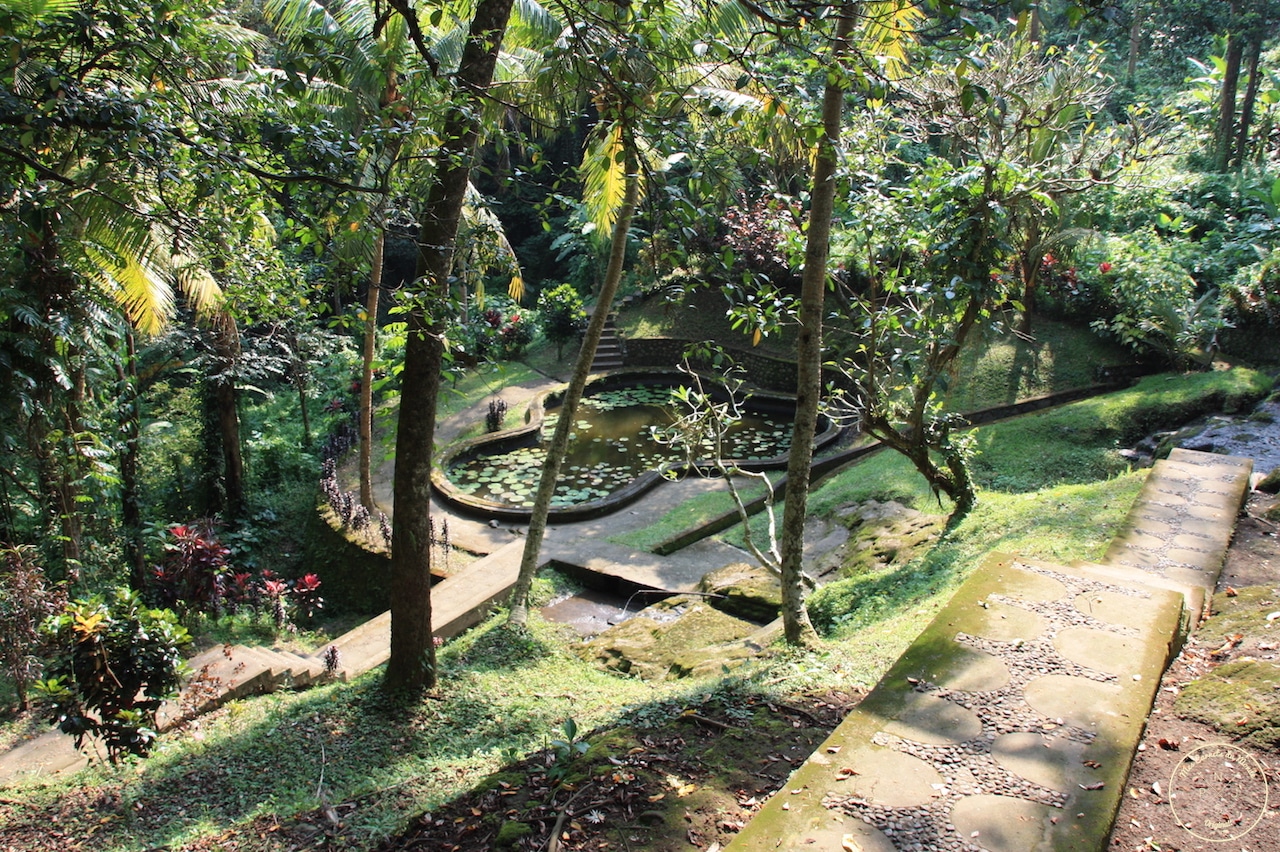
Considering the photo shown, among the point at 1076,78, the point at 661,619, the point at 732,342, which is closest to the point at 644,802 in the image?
the point at 661,619

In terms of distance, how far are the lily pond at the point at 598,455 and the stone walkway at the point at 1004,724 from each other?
724 cm

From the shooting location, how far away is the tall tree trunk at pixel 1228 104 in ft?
55.6

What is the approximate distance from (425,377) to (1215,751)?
4.69 meters

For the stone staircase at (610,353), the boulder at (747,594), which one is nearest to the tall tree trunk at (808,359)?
the boulder at (747,594)

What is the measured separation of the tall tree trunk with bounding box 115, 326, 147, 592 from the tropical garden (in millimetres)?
62

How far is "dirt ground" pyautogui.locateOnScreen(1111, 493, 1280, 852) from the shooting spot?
117 inches

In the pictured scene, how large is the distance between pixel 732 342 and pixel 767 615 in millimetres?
12364

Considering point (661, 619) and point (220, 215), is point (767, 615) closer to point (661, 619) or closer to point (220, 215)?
point (661, 619)

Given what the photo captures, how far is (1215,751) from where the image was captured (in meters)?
3.40

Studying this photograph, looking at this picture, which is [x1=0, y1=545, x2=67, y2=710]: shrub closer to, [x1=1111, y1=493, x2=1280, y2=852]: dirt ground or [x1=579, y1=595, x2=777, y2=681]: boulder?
[x1=579, y1=595, x2=777, y2=681]: boulder

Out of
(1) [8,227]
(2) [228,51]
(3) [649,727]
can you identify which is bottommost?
(3) [649,727]

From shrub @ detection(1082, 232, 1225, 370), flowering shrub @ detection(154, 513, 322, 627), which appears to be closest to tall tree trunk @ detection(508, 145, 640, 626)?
flowering shrub @ detection(154, 513, 322, 627)

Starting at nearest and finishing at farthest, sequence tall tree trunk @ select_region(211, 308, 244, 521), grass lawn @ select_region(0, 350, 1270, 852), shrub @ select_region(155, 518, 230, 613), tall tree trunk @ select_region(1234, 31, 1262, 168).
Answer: grass lawn @ select_region(0, 350, 1270, 852), shrub @ select_region(155, 518, 230, 613), tall tree trunk @ select_region(211, 308, 244, 521), tall tree trunk @ select_region(1234, 31, 1262, 168)

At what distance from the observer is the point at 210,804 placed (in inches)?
185
